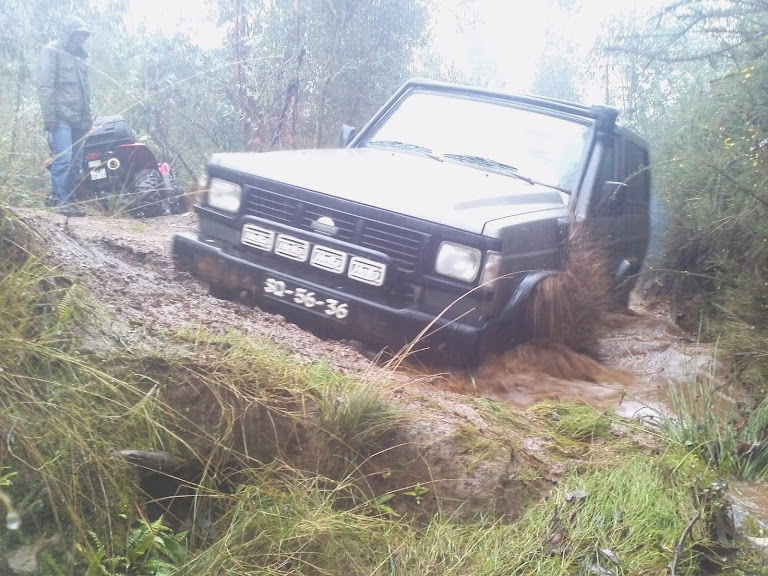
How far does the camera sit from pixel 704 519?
243 cm

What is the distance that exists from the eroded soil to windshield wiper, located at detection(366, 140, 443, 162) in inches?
52.6

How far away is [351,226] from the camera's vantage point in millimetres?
3744

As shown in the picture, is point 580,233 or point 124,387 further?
point 580,233

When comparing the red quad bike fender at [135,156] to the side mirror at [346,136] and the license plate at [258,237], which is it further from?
the license plate at [258,237]

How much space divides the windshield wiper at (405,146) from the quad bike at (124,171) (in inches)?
52.8

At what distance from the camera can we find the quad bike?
17.2 feet

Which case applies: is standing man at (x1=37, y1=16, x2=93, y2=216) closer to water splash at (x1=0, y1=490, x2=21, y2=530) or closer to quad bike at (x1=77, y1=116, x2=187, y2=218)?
quad bike at (x1=77, y1=116, x2=187, y2=218)

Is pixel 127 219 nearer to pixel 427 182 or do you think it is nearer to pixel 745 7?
pixel 427 182

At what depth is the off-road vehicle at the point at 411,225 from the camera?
143 inches

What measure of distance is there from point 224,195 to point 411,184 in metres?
0.99

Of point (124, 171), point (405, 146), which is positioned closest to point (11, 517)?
point (405, 146)

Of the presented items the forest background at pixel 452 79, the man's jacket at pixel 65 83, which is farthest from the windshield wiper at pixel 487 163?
the man's jacket at pixel 65 83

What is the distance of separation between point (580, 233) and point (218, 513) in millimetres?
2918

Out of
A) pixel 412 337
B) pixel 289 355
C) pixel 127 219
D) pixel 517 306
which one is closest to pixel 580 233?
pixel 517 306
